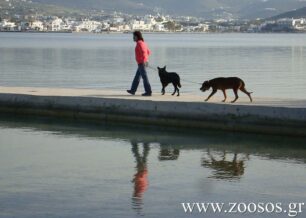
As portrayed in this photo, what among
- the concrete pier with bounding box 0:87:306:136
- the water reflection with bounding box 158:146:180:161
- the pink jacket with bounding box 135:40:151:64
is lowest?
the water reflection with bounding box 158:146:180:161

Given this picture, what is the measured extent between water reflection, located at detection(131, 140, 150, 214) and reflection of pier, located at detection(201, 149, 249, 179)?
1100mm

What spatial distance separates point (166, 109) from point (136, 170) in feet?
15.9

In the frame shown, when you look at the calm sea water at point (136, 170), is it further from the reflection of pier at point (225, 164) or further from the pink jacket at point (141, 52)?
the pink jacket at point (141, 52)

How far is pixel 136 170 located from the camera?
13008mm

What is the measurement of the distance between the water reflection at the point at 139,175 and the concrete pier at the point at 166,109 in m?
1.80

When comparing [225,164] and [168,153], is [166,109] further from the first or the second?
[225,164]

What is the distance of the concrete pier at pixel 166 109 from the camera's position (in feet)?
53.8

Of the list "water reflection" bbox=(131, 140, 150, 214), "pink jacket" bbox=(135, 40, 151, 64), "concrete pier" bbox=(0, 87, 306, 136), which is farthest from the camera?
"pink jacket" bbox=(135, 40, 151, 64)

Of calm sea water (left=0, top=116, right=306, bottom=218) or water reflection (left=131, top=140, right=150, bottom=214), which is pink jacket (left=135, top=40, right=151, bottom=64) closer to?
calm sea water (left=0, top=116, right=306, bottom=218)

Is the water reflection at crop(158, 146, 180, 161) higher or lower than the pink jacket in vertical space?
lower

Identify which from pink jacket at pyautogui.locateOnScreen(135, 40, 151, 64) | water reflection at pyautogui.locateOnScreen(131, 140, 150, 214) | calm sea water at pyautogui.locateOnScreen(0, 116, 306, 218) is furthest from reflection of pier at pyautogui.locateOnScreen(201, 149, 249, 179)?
pink jacket at pyautogui.locateOnScreen(135, 40, 151, 64)

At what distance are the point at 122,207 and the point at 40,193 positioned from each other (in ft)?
4.72

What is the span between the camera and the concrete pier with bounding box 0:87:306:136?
53.8 ft

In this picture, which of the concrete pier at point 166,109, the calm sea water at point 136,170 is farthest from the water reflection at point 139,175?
the concrete pier at point 166,109
